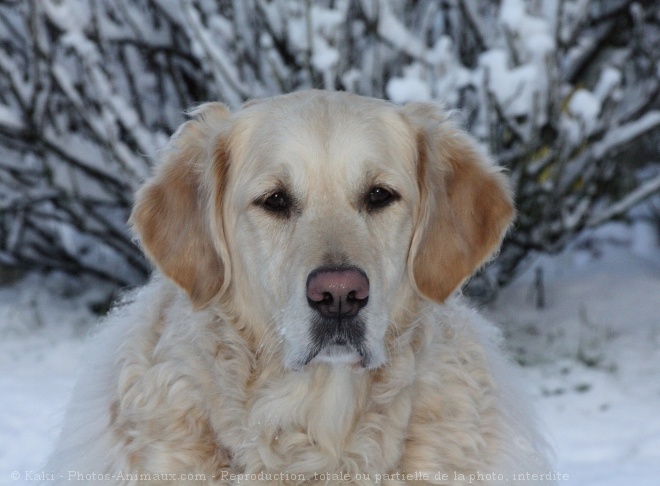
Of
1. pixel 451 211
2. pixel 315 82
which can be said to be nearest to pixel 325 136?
pixel 451 211

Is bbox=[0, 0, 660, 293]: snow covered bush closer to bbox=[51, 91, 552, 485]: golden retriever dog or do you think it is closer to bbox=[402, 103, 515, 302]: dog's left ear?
bbox=[402, 103, 515, 302]: dog's left ear

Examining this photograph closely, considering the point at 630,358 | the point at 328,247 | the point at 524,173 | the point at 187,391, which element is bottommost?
the point at 630,358

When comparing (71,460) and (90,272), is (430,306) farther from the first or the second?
(90,272)

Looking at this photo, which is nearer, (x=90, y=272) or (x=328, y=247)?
(x=328, y=247)

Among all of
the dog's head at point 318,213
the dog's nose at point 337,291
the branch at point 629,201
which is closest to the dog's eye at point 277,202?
the dog's head at point 318,213

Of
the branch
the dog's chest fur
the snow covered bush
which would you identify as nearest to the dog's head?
the dog's chest fur

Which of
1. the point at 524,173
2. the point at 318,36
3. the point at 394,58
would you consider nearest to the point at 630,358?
the point at 524,173

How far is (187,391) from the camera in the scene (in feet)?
10.2

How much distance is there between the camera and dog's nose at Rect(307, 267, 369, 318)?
9.19 ft

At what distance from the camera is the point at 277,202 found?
10.3ft

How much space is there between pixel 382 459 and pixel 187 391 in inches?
24.5

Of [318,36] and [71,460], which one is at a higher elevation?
[318,36]

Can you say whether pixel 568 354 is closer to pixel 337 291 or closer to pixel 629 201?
pixel 629 201

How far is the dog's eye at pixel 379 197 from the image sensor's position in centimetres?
313
